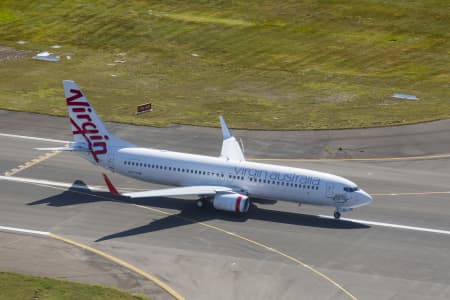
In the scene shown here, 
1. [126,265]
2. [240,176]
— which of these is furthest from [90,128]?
[126,265]

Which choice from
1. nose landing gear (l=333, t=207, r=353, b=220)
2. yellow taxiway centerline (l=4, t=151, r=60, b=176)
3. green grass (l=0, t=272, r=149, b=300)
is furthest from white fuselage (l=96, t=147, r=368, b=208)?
green grass (l=0, t=272, r=149, b=300)

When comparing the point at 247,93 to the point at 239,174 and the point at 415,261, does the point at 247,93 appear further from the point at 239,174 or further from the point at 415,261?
the point at 415,261

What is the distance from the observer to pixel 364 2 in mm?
146625

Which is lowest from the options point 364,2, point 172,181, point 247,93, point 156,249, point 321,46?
point 156,249

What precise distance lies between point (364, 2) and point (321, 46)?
2110 cm

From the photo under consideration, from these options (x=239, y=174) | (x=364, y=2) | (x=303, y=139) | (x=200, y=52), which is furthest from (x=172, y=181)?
(x=364, y=2)

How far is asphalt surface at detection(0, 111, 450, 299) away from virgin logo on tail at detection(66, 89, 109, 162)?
4293 millimetres

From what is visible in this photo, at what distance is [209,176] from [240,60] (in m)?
52.5

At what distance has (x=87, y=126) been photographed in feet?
257

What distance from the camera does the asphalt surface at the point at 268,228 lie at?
62.4 meters

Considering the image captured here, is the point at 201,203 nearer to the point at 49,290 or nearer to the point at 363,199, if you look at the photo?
the point at 363,199

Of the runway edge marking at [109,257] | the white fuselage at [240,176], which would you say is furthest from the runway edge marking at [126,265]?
the white fuselage at [240,176]

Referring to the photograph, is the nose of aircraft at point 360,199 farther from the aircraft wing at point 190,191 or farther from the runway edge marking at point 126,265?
the runway edge marking at point 126,265

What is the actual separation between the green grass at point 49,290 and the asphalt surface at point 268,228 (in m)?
2.61
